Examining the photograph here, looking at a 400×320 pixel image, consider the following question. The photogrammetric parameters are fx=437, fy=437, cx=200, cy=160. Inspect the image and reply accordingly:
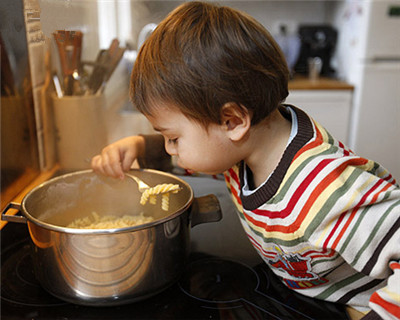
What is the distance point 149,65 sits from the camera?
20.6 inches

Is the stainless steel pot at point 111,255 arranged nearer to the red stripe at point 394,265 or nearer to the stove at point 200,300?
the stove at point 200,300

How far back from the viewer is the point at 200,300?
0.53 m

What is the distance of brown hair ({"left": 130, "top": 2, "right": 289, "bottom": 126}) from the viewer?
494 mm

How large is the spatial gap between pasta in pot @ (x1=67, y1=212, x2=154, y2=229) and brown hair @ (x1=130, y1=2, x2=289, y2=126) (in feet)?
0.74

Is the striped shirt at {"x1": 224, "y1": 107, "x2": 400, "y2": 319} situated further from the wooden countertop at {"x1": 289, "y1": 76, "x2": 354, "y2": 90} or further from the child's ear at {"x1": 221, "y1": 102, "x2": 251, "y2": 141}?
the wooden countertop at {"x1": 289, "y1": 76, "x2": 354, "y2": 90}

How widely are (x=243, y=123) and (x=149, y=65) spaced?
5.3 inches

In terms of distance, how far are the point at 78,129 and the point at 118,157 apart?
8.2 inches

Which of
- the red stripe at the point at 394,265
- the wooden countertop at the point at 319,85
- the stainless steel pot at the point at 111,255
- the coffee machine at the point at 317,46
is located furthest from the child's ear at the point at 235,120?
the coffee machine at the point at 317,46

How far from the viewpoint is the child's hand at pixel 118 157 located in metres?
0.69

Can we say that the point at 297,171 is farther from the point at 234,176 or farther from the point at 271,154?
the point at 234,176

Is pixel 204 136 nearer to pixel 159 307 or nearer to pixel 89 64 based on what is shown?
pixel 159 307

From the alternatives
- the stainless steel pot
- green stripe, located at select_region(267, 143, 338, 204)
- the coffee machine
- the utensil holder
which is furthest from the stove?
the coffee machine

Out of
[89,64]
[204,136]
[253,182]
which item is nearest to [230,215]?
[253,182]

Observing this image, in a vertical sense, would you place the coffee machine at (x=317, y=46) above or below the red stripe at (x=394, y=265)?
above
